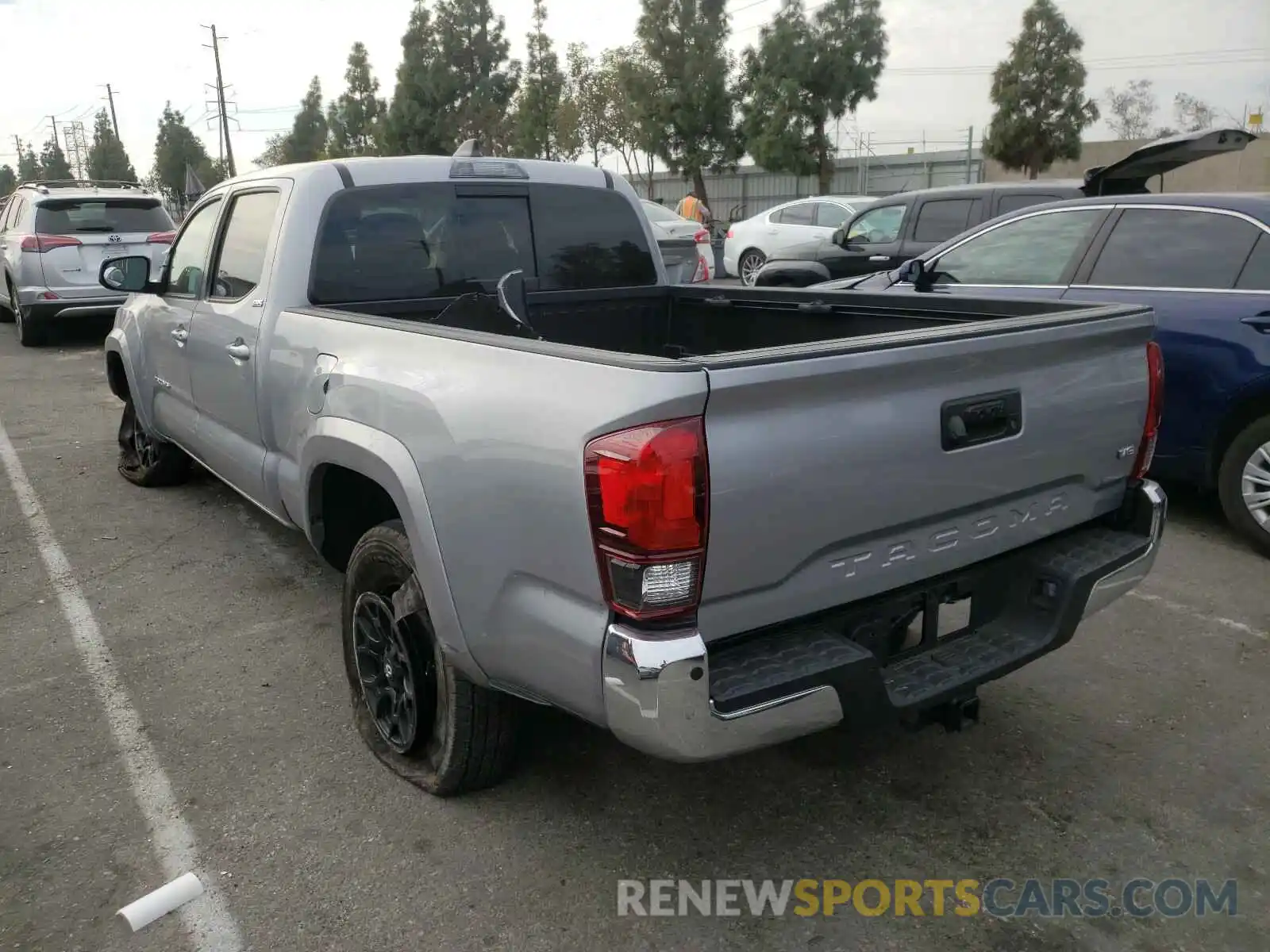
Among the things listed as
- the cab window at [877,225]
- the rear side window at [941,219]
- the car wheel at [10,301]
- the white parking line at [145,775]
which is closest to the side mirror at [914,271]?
the rear side window at [941,219]

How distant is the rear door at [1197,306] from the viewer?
16.2ft

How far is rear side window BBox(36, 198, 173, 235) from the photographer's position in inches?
477

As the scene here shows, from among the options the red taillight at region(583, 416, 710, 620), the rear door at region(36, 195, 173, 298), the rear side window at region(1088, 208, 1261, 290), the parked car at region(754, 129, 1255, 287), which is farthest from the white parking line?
the rear door at region(36, 195, 173, 298)

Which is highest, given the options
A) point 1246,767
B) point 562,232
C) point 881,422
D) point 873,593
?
A: point 562,232

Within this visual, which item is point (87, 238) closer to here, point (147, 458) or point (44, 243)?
point (44, 243)

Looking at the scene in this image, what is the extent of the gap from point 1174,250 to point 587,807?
429 cm

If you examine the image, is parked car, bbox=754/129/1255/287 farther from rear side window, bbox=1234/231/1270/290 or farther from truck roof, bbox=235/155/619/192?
truck roof, bbox=235/155/619/192

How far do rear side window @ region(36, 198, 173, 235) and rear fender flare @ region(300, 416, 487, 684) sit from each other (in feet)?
36.1

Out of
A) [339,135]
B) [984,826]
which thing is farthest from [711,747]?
[339,135]

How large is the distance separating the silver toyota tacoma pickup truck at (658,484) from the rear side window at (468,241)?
0.04 ft

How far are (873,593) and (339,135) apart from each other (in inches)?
2586

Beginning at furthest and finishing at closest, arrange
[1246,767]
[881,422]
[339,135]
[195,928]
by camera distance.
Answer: [339,135] → [1246,767] → [195,928] → [881,422]

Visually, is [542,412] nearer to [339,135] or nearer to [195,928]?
[195,928]

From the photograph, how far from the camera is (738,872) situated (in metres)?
2.75
